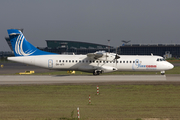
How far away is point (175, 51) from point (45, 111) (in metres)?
133

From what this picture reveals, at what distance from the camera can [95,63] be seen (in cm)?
3859

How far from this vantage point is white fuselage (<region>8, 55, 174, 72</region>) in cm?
3772

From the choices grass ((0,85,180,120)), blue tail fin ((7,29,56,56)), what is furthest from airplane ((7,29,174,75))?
grass ((0,85,180,120))

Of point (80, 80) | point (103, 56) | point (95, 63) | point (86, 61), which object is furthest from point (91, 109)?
point (86, 61)

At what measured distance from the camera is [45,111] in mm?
14391

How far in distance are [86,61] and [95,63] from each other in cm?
165

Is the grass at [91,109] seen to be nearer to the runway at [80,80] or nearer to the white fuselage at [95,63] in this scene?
the runway at [80,80]

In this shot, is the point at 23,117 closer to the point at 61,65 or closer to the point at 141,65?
the point at 61,65

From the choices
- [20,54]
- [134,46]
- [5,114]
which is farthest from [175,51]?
[5,114]

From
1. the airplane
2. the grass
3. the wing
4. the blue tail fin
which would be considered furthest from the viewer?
the blue tail fin

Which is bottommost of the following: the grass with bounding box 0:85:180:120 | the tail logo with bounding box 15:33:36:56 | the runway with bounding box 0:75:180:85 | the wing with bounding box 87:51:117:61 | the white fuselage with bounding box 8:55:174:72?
the grass with bounding box 0:85:180:120

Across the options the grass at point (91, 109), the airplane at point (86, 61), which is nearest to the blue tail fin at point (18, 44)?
the airplane at point (86, 61)

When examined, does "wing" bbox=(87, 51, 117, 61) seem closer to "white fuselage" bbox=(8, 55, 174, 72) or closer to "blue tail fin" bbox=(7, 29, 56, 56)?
"white fuselage" bbox=(8, 55, 174, 72)

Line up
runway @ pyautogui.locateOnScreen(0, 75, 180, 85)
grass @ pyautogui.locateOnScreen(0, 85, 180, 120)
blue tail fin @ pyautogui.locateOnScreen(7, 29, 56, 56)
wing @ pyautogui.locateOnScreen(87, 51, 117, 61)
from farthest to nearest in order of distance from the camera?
blue tail fin @ pyautogui.locateOnScreen(7, 29, 56, 56), wing @ pyautogui.locateOnScreen(87, 51, 117, 61), runway @ pyautogui.locateOnScreen(0, 75, 180, 85), grass @ pyautogui.locateOnScreen(0, 85, 180, 120)
